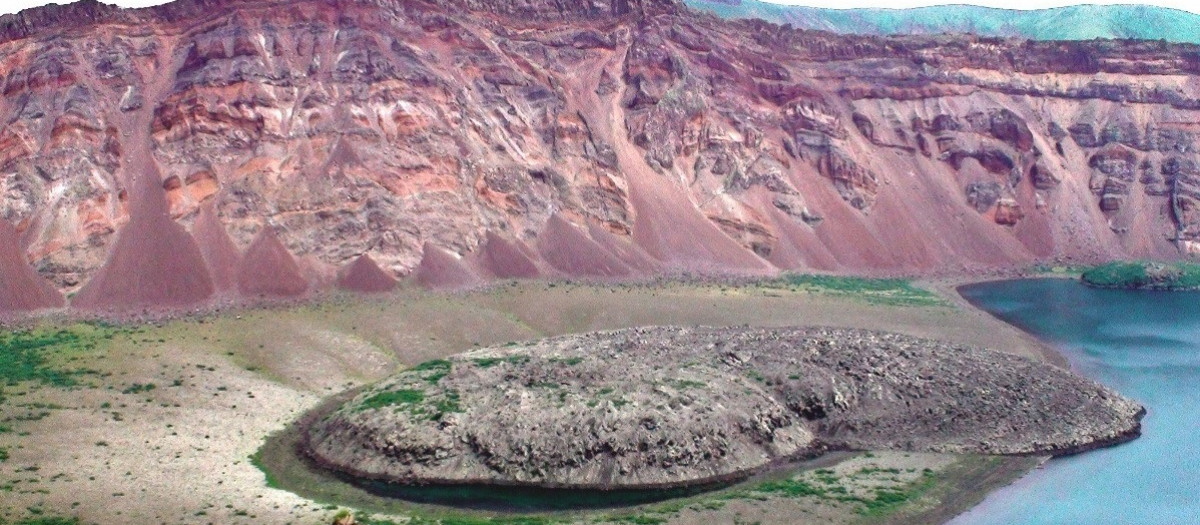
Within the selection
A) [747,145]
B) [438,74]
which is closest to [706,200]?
[747,145]

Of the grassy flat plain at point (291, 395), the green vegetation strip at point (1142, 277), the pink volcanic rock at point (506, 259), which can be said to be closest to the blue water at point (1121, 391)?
the green vegetation strip at point (1142, 277)

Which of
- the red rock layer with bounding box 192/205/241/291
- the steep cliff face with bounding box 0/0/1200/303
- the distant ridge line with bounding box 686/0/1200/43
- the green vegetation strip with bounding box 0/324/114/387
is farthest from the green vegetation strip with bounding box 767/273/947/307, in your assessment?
the distant ridge line with bounding box 686/0/1200/43

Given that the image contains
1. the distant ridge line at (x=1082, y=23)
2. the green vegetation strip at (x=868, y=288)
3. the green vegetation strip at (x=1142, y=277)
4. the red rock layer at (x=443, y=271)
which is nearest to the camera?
the red rock layer at (x=443, y=271)

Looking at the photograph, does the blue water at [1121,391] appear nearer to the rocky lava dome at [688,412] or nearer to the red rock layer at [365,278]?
the rocky lava dome at [688,412]

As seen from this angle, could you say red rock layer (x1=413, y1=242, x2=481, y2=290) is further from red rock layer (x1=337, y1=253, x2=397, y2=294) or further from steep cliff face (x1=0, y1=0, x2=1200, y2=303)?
red rock layer (x1=337, y1=253, x2=397, y2=294)

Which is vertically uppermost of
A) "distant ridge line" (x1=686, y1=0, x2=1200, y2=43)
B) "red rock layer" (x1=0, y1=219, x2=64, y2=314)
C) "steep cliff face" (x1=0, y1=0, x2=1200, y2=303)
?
"distant ridge line" (x1=686, y1=0, x2=1200, y2=43)
